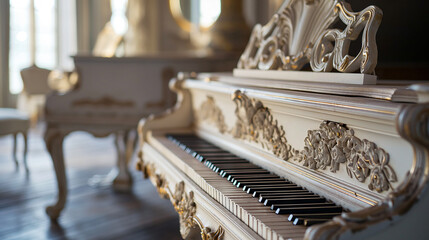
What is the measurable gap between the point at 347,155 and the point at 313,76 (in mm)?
408

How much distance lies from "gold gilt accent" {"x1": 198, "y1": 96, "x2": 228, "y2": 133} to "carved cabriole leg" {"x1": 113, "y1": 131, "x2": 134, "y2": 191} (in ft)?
6.22

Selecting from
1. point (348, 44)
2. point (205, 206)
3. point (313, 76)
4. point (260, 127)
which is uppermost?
point (348, 44)

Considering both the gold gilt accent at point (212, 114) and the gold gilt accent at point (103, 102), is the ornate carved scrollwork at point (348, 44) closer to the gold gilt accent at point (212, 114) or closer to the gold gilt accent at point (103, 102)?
the gold gilt accent at point (212, 114)

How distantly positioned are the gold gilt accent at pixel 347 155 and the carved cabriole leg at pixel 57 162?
2.48 meters

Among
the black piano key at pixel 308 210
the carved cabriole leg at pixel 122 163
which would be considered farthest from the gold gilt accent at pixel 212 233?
the carved cabriole leg at pixel 122 163

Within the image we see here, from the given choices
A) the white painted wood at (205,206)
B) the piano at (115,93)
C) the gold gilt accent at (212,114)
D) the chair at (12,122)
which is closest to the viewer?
the white painted wood at (205,206)

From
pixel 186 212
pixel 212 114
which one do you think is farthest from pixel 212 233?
pixel 212 114

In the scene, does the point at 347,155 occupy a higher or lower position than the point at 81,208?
higher

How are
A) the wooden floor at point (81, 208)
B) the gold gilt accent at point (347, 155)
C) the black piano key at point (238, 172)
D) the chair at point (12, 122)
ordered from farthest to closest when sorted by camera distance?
the chair at point (12, 122) → the wooden floor at point (81, 208) → the black piano key at point (238, 172) → the gold gilt accent at point (347, 155)

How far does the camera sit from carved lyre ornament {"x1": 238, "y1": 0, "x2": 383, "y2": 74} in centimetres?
144

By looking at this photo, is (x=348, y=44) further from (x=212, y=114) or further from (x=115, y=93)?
(x=115, y=93)

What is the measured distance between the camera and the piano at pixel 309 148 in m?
0.99

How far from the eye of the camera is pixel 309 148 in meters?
1.56

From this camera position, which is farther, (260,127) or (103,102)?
(103,102)
